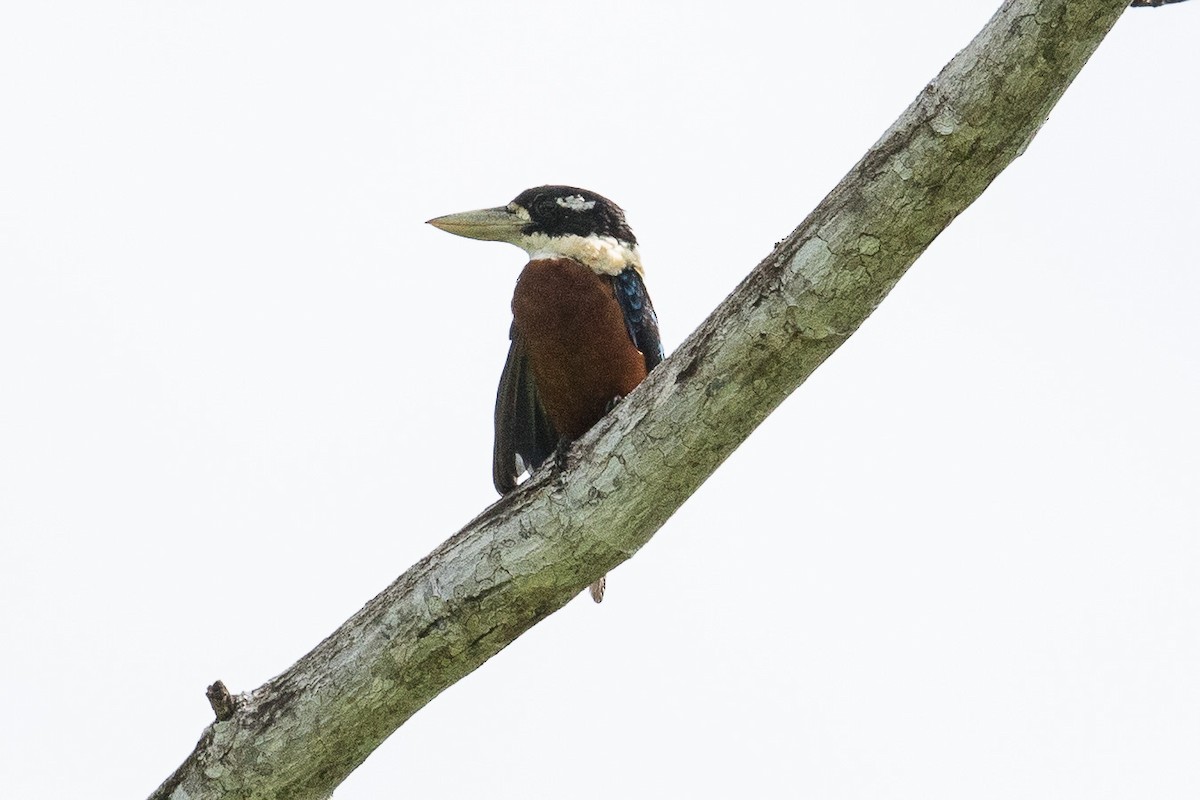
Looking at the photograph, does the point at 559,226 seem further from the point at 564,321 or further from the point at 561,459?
the point at 561,459

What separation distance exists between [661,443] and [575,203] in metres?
2.96

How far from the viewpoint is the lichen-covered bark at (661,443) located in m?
4.54

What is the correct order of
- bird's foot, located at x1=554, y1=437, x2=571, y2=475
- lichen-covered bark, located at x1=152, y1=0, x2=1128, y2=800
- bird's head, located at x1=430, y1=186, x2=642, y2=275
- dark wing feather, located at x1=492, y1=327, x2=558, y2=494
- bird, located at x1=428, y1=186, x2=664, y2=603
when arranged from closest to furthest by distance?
lichen-covered bark, located at x1=152, y1=0, x2=1128, y2=800 → bird's foot, located at x1=554, y1=437, x2=571, y2=475 → bird, located at x1=428, y1=186, x2=664, y2=603 → bird's head, located at x1=430, y1=186, x2=642, y2=275 → dark wing feather, located at x1=492, y1=327, x2=558, y2=494

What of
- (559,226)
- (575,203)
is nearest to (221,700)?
(559,226)

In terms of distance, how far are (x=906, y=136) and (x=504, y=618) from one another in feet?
7.67

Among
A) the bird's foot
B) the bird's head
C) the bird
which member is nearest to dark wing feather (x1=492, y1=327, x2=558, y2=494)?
the bird

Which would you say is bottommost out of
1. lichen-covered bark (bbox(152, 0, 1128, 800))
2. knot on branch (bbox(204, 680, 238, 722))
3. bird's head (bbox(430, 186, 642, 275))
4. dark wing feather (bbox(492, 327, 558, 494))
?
knot on branch (bbox(204, 680, 238, 722))

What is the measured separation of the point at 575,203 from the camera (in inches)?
304

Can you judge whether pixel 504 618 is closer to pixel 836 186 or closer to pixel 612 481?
pixel 612 481

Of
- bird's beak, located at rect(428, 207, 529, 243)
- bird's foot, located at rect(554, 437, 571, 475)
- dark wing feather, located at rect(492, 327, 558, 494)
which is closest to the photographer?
bird's foot, located at rect(554, 437, 571, 475)

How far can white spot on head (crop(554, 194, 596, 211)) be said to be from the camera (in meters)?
7.70

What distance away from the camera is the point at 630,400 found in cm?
519

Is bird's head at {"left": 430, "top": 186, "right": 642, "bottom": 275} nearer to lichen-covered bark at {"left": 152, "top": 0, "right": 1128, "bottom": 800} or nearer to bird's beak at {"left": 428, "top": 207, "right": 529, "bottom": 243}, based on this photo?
bird's beak at {"left": 428, "top": 207, "right": 529, "bottom": 243}

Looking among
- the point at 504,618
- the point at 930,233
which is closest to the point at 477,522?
the point at 504,618
